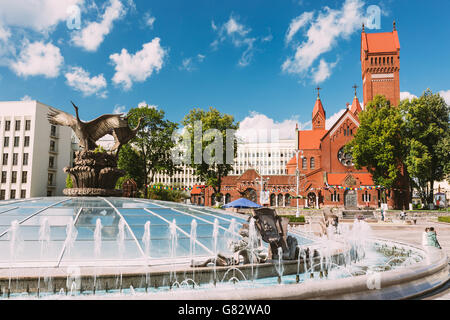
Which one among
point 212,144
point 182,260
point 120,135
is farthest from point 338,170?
point 182,260

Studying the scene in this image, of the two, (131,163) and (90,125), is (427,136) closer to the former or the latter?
(131,163)

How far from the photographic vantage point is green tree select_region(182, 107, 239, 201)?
40500mm

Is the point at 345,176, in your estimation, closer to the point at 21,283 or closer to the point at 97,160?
the point at 97,160

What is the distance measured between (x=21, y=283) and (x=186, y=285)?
11.2 feet

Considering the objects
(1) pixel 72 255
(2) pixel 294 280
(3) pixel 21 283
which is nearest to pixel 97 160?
(1) pixel 72 255

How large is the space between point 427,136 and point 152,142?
38754 mm

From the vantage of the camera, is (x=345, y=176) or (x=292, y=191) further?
(x=292, y=191)

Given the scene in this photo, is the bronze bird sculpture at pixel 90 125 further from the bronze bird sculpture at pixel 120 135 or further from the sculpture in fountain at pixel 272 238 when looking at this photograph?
the sculpture in fountain at pixel 272 238

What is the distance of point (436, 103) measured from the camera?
47.4 meters

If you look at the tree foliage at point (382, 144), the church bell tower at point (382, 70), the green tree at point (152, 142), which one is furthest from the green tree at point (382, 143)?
the green tree at point (152, 142)

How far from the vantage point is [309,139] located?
221 feet

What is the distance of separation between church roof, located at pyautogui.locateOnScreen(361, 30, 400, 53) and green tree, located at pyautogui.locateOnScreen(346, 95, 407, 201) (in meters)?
20.0

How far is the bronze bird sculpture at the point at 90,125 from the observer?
1546 centimetres

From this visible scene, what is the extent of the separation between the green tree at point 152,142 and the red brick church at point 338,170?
2257 cm
